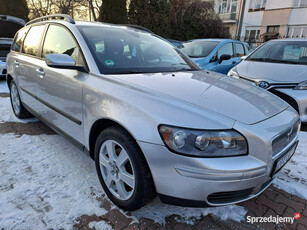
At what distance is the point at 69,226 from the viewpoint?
174 cm

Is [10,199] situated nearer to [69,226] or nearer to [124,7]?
[69,226]

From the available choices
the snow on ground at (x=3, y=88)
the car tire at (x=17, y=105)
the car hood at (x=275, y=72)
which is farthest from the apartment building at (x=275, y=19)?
the car tire at (x=17, y=105)

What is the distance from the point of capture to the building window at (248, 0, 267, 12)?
67.7 feet

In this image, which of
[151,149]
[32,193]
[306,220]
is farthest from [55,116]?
[306,220]

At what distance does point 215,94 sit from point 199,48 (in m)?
4.83

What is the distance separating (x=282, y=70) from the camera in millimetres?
4027

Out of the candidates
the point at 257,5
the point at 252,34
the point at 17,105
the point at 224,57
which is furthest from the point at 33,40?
the point at 257,5

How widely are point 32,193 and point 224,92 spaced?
200 centimetres

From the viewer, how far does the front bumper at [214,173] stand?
1.42 metres

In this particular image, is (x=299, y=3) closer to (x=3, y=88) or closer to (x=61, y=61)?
(x=3, y=88)

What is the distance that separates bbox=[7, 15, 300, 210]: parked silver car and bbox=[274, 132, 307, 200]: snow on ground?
0.57m

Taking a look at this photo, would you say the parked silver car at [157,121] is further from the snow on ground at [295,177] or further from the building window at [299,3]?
the building window at [299,3]

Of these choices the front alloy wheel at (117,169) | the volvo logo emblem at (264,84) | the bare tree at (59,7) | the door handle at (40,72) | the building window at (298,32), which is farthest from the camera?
the bare tree at (59,7)

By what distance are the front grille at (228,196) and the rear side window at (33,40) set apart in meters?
2.89
